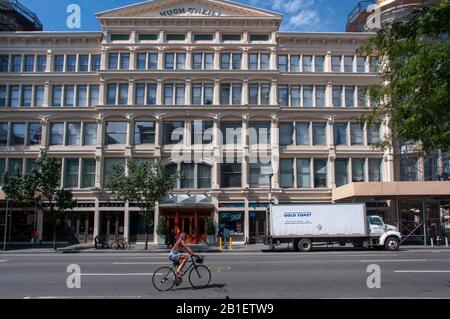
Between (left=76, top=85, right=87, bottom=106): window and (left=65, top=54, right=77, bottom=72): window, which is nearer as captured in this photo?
(left=76, top=85, right=87, bottom=106): window

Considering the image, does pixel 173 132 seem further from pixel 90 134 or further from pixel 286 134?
pixel 286 134

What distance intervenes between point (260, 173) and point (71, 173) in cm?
1685

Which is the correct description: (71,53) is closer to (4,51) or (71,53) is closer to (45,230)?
(4,51)

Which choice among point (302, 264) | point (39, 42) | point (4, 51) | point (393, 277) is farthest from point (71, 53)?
point (393, 277)

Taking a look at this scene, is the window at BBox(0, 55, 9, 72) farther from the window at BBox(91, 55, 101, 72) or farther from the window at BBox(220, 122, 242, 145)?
the window at BBox(220, 122, 242, 145)

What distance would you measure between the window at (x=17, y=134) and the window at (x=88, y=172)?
19.4 ft

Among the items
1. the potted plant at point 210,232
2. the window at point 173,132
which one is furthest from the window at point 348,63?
the potted plant at point 210,232

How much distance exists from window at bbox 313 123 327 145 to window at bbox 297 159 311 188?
202 centimetres

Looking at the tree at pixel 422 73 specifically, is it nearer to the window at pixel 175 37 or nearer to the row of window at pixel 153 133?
the row of window at pixel 153 133

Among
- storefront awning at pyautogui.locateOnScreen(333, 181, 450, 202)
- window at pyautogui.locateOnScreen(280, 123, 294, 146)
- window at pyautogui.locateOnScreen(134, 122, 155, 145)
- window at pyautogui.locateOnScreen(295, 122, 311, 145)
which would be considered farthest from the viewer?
window at pyautogui.locateOnScreen(295, 122, 311, 145)

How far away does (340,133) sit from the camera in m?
38.4

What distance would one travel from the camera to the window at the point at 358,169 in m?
37.7

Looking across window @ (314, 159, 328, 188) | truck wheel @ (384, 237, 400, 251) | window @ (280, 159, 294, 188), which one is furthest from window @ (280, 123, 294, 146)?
truck wheel @ (384, 237, 400, 251)

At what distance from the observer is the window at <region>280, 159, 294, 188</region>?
37562 mm
